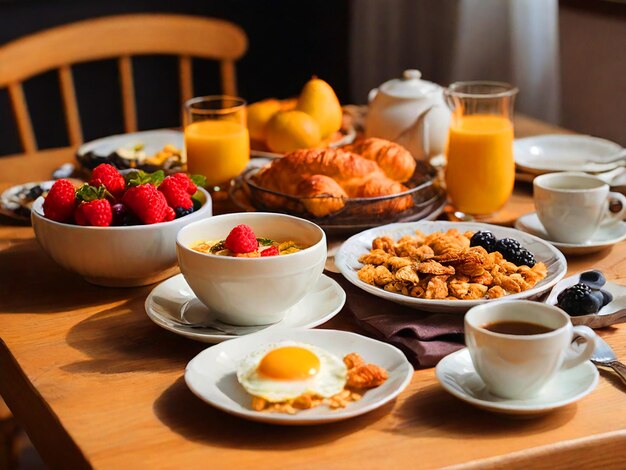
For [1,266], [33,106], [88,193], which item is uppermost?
[88,193]

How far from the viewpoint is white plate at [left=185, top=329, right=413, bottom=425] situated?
0.93m

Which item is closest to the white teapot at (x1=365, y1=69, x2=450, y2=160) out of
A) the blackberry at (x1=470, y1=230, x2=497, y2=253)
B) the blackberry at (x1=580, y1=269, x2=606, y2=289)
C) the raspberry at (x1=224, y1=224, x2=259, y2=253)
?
the blackberry at (x1=470, y1=230, x2=497, y2=253)

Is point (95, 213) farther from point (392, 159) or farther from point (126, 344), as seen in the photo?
point (392, 159)

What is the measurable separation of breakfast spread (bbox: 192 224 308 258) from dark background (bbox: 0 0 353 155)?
7.65 ft

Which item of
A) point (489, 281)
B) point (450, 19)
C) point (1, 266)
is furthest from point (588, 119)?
point (1, 266)

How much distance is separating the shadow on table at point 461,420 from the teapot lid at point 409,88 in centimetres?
96

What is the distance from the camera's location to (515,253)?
129 cm

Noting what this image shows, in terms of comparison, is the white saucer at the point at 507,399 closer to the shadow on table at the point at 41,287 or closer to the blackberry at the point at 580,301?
the blackberry at the point at 580,301

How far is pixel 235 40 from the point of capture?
2676mm

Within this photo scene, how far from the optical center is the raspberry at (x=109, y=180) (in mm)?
1312

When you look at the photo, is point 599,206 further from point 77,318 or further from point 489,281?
point 77,318

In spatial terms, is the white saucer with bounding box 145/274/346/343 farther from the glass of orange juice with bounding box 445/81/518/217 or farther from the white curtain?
the white curtain

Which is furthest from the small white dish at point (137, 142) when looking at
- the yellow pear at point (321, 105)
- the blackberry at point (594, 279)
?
the blackberry at point (594, 279)

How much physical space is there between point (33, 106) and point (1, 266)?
205 cm
